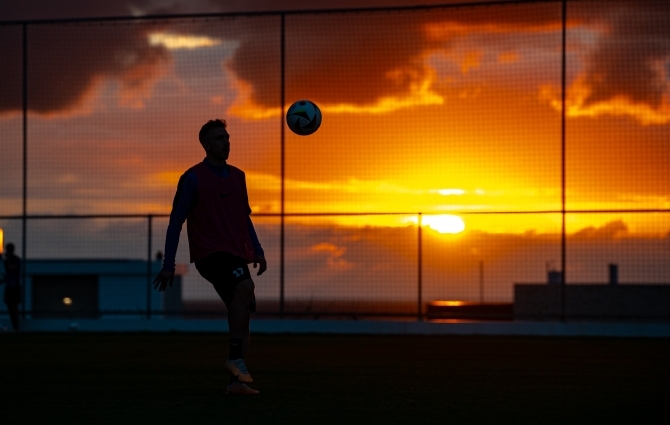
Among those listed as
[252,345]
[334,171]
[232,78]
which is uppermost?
[232,78]

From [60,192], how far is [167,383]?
35.7ft

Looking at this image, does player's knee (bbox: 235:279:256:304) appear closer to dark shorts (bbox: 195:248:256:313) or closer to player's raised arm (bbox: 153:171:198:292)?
dark shorts (bbox: 195:248:256:313)

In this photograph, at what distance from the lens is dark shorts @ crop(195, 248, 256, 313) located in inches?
277

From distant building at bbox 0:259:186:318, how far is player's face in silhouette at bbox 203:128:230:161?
498 inches

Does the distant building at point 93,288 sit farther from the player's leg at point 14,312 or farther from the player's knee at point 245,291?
the player's knee at point 245,291

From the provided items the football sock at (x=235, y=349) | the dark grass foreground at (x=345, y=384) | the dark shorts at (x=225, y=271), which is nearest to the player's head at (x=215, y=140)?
the dark shorts at (x=225, y=271)

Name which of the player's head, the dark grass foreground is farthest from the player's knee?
the player's head

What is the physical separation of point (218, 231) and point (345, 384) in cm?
148

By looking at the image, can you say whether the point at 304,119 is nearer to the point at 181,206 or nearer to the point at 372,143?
the point at 181,206

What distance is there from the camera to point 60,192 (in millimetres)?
18078

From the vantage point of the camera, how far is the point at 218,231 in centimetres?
711

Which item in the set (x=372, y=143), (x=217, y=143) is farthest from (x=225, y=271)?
(x=372, y=143)

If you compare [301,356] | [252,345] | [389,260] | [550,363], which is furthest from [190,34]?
[550,363]

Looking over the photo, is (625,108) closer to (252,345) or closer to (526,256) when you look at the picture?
(526,256)
